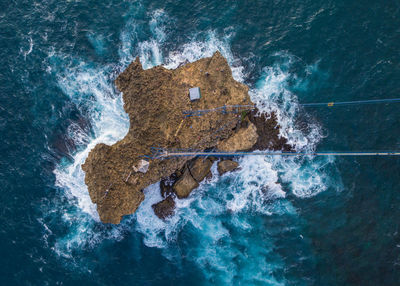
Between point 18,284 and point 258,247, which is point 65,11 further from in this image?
point 258,247

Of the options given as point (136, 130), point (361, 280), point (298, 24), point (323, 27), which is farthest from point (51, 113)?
point (361, 280)

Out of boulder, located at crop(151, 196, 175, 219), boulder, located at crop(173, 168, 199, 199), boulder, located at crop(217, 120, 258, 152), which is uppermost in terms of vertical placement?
boulder, located at crop(217, 120, 258, 152)

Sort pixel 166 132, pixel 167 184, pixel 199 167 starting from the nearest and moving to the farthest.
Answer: pixel 166 132 → pixel 199 167 → pixel 167 184

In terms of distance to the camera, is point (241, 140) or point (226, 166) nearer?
point (241, 140)

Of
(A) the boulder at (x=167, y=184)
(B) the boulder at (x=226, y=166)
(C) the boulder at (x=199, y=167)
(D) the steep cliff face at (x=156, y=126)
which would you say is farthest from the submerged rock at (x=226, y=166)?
(A) the boulder at (x=167, y=184)

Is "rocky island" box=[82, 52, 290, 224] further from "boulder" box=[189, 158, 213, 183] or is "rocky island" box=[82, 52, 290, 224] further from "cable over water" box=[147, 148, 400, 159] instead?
"cable over water" box=[147, 148, 400, 159]

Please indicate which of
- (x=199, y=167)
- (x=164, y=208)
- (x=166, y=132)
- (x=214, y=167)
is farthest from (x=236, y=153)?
(x=164, y=208)

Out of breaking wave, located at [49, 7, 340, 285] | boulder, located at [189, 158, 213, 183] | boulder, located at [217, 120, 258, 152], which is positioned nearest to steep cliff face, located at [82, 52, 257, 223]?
boulder, located at [217, 120, 258, 152]

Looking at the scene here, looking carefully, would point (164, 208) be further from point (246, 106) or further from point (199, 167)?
point (246, 106)
